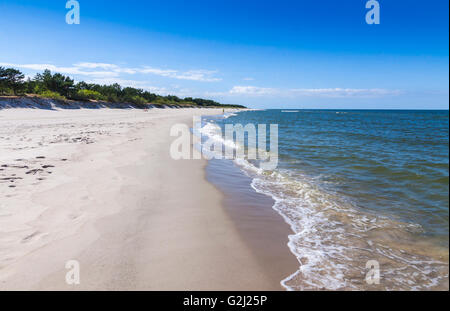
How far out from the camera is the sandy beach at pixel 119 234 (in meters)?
2.87

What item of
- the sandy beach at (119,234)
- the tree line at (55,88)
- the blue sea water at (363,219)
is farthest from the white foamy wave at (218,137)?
the tree line at (55,88)

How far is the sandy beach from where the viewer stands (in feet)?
9.41

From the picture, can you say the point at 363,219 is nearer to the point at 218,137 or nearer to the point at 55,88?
the point at 218,137

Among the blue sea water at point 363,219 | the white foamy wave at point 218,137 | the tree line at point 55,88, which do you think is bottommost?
the blue sea water at point 363,219

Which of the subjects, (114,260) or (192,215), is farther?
(192,215)

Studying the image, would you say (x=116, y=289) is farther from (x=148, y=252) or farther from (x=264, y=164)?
(x=264, y=164)

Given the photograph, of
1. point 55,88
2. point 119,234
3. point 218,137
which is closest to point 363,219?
point 119,234

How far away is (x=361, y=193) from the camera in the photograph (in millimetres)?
6598

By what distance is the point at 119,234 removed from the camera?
3826 millimetres

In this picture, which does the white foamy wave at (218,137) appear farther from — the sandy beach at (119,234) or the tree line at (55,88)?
the tree line at (55,88)

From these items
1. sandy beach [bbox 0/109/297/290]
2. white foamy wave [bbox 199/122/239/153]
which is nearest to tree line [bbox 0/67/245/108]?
white foamy wave [bbox 199/122/239/153]

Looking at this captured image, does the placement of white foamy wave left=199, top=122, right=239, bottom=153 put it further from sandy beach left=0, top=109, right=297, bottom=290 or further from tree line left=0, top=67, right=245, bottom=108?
tree line left=0, top=67, right=245, bottom=108

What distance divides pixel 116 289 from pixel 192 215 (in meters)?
2.24
